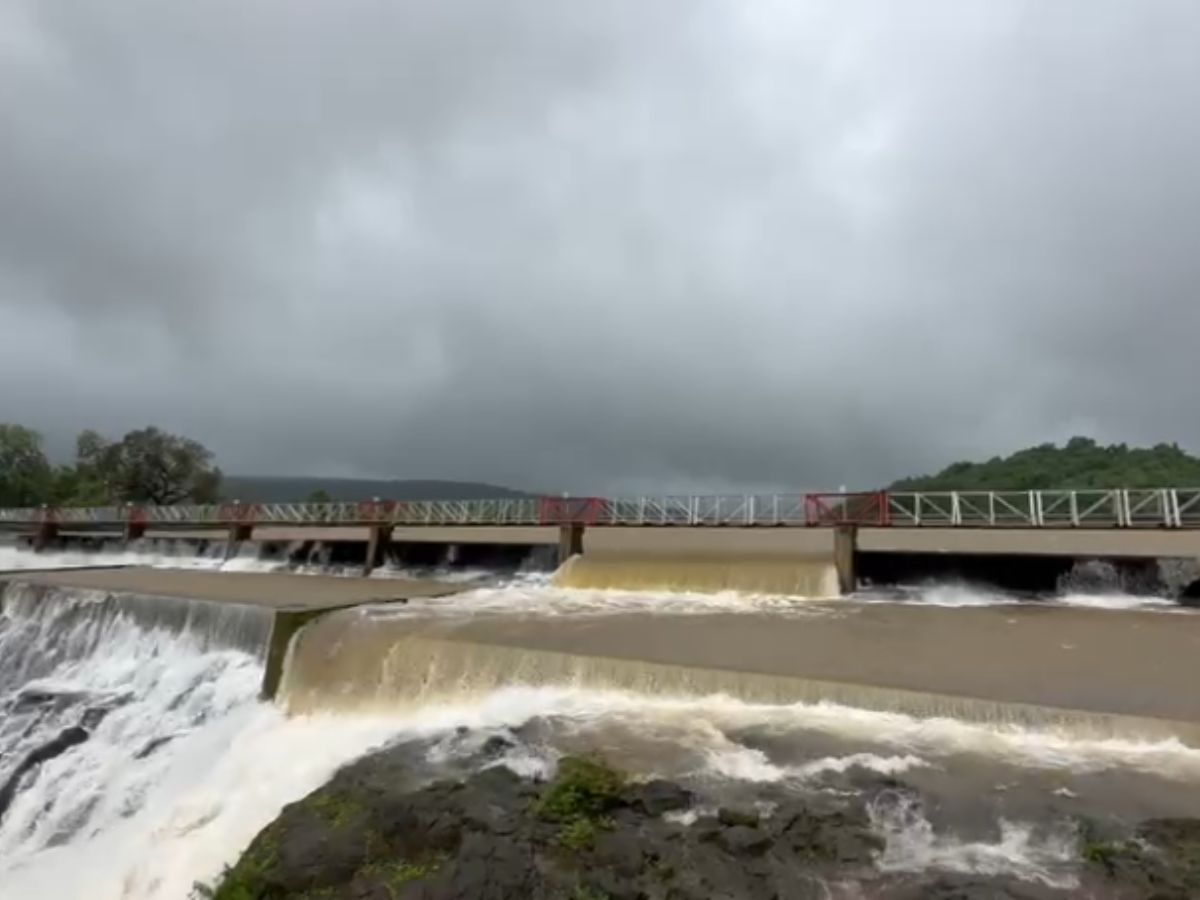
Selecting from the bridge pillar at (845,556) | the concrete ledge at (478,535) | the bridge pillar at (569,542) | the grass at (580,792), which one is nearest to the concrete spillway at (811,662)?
the grass at (580,792)

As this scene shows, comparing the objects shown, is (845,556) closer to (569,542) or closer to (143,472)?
(569,542)

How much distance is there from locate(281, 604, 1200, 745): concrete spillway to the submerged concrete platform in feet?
9.21

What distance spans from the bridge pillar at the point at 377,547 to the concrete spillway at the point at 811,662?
1251cm

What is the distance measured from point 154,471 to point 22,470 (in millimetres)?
20393

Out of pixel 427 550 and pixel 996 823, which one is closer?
pixel 996 823

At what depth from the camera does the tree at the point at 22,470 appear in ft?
248

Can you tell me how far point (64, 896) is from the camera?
787 centimetres

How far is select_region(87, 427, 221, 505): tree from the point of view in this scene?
225 feet

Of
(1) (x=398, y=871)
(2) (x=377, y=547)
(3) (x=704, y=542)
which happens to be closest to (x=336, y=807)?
(1) (x=398, y=871)

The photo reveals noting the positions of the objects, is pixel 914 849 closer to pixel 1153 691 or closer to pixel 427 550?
pixel 1153 691

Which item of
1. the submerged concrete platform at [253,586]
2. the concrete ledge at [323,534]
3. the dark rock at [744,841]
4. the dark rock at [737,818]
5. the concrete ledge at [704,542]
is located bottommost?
the dark rock at [744,841]

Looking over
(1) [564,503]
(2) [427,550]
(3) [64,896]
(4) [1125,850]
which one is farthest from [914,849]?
(2) [427,550]

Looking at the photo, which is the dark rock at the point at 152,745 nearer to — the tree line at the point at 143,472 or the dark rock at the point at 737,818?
the dark rock at the point at 737,818

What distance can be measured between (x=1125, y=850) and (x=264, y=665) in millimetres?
12283
